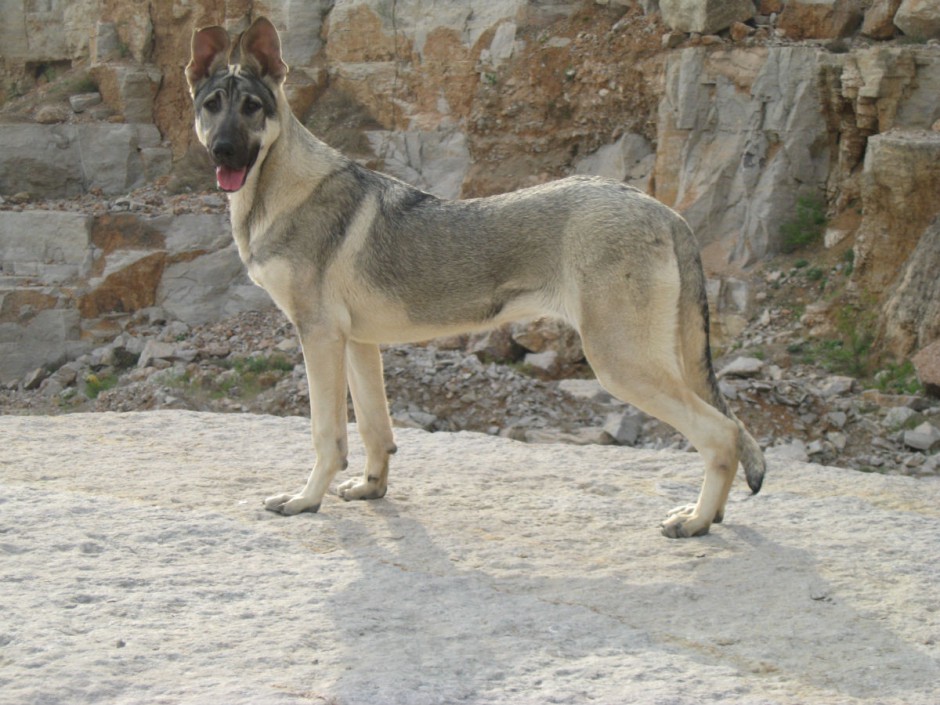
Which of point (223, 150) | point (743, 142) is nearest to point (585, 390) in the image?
point (743, 142)

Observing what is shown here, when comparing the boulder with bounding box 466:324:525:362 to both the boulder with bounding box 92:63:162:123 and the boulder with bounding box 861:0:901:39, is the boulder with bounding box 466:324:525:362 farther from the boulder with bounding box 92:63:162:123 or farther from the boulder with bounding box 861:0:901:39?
the boulder with bounding box 92:63:162:123

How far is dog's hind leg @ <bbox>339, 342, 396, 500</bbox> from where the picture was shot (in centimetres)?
680

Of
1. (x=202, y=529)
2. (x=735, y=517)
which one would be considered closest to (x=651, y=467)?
(x=735, y=517)

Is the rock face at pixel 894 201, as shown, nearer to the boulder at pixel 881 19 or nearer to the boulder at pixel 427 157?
the boulder at pixel 881 19

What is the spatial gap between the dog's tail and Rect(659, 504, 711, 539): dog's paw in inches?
14.1

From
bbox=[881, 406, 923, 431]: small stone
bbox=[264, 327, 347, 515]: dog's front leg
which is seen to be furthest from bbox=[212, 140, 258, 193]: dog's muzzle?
bbox=[881, 406, 923, 431]: small stone

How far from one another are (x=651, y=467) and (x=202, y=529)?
11.4ft

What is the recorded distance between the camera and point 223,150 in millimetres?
6055

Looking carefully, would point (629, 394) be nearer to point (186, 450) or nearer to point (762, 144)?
point (186, 450)


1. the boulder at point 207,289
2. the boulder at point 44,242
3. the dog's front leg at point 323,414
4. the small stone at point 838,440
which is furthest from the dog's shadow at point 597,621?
the boulder at point 44,242

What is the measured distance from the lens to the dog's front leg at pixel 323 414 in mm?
6309

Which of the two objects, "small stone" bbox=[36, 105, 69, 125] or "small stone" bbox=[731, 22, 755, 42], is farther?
"small stone" bbox=[36, 105, 69, 125]

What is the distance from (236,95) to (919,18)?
12252mm

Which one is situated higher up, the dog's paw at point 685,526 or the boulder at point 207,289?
the dog's paw at point 685,526
